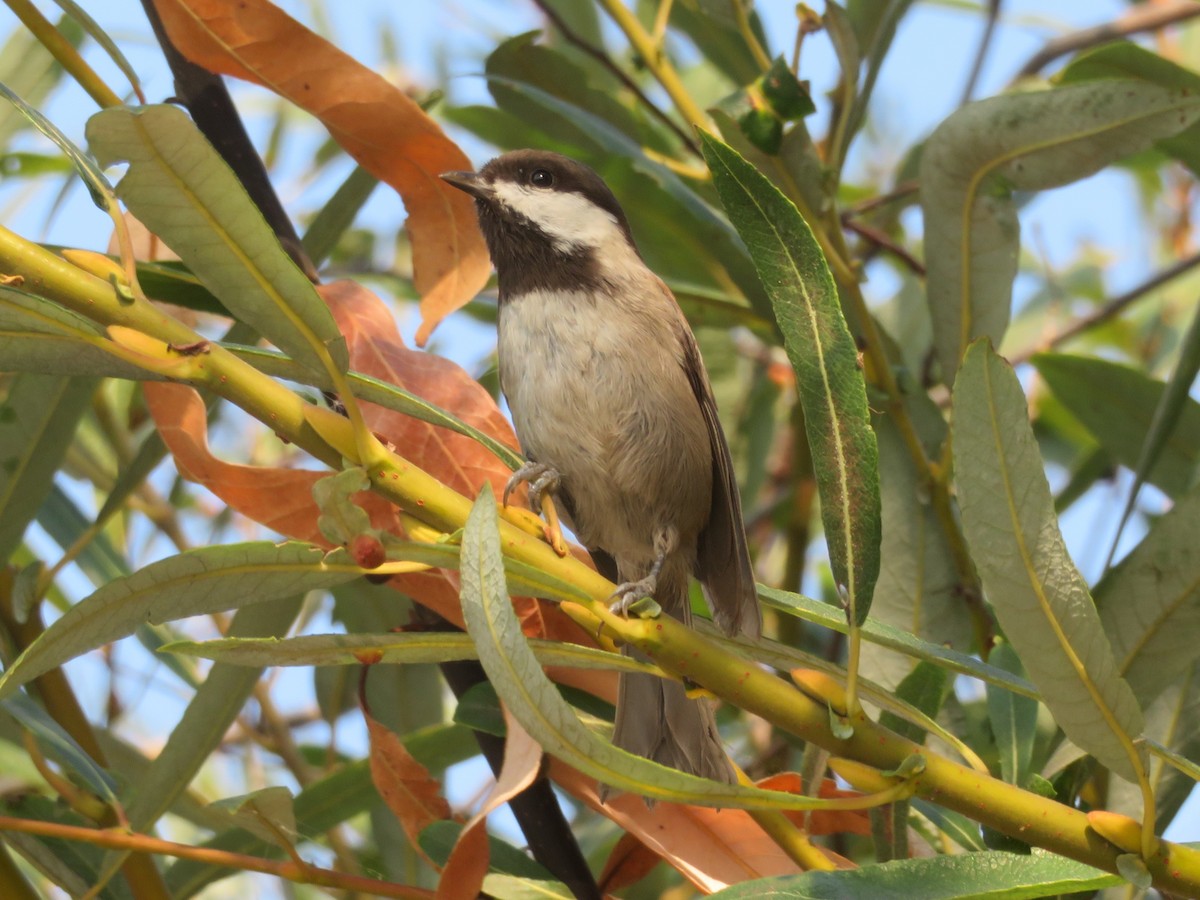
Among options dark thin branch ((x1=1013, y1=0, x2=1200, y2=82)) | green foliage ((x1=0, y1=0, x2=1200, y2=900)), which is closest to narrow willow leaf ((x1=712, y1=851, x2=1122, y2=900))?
green foliage ((x1=0, y1=0, x2=1200, y2=900))

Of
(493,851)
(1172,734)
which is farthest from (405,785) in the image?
(1172,734)

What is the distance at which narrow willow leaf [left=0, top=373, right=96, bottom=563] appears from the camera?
8.33 feet

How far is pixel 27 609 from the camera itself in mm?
2475

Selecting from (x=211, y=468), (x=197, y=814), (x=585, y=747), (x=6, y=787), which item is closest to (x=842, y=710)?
(x=585, y=747)

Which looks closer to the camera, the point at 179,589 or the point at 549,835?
the point at 179,589

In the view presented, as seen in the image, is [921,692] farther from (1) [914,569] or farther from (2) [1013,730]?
(1) [914,569]

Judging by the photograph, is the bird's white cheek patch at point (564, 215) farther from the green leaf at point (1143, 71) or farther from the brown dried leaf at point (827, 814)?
the brown dried leaf at point (827, 814)

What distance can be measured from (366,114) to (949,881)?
5.43 ft

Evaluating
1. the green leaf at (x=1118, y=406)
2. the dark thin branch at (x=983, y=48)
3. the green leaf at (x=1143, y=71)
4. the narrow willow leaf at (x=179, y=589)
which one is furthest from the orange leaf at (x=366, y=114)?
the dark thin branch at (x=983, y=48)

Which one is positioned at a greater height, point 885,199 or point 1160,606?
point 885,199

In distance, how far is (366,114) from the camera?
246cm

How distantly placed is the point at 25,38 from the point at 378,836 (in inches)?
84.2

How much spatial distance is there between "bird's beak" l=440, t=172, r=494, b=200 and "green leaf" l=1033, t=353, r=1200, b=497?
149 cm

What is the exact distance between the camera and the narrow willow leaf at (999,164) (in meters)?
2.58
